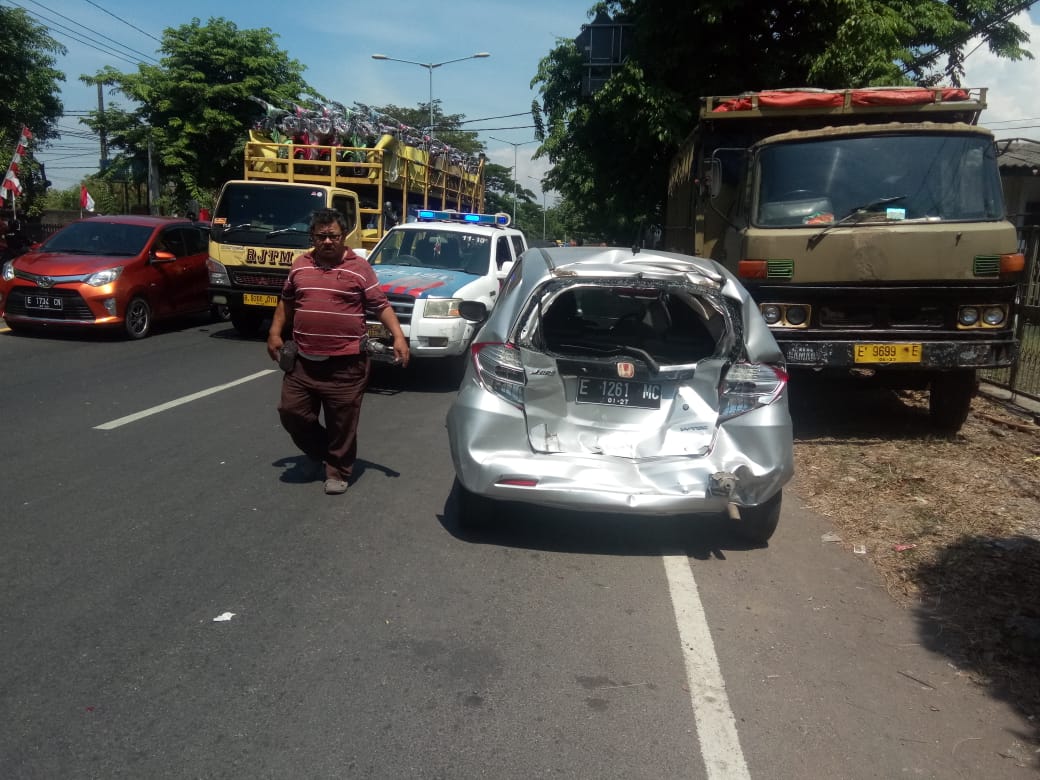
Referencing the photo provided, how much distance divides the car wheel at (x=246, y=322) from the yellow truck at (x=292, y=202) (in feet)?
0.05

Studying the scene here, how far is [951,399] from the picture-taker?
26.6ft

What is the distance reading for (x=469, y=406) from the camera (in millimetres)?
5051

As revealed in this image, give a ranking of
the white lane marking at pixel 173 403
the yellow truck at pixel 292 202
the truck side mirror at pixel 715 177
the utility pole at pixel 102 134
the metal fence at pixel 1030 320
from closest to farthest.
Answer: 1. the white lane marking at pixel 173 403
2. the truck side mirror at pixel 715 177
3. the metal fence at pixel 1030 320
4. the yellow truck at pixel 292 202
5. the utility pole at pixel 102 134

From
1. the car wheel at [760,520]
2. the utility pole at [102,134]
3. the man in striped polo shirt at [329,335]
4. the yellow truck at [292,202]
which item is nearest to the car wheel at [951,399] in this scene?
the car wheel at [760,520]

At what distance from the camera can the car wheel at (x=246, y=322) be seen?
1367 centimetres

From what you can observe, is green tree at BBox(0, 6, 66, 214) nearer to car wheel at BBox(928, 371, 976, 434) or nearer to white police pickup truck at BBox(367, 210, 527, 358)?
white police pickup truck at BBox(367, 210, 527, 358)

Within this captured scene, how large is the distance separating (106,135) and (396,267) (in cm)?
2699

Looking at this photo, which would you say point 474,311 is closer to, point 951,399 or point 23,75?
point 951,399

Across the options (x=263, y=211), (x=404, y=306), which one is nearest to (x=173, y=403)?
(x=404, y=306)

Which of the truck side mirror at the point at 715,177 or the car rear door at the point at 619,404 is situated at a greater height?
the truck side mirror at the point at 715,177

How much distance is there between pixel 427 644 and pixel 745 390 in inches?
87.6

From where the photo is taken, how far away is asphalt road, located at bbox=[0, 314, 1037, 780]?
3.19 meters

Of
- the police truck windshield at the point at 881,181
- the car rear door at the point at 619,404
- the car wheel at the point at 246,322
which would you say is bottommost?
the car wheel at the point at 246,322

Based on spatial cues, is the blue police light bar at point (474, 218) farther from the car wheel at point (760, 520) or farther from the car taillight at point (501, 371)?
the car wheel at point (760, 520)
